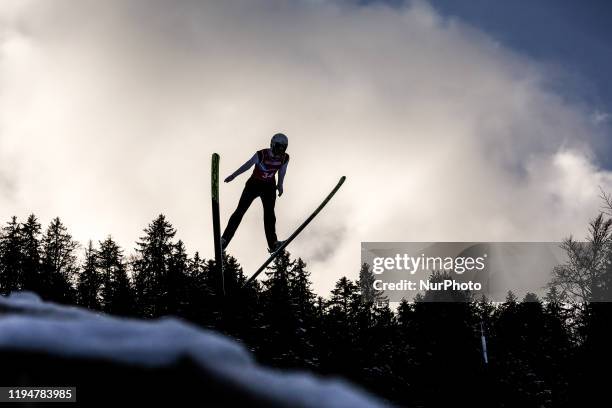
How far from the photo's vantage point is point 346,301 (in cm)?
4741

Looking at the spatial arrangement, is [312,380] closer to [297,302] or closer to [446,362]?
[297,302]

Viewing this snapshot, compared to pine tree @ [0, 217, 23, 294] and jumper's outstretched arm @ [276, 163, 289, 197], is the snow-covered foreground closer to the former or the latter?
jumper's outstretched arm @ [276, 163, 289, 197]

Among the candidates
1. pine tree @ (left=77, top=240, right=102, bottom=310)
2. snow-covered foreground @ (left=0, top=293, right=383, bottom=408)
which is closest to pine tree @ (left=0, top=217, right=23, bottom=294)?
pine tree @ (left=77, top=240, right=102, bottom=310)

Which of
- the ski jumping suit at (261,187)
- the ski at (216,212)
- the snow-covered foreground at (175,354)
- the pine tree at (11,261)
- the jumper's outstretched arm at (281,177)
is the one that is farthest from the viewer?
the pine tree at (11,261)

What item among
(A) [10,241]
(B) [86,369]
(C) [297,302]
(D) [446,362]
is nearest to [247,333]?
(C) [297,302]

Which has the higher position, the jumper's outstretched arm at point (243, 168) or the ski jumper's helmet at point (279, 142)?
the ski jumper's helmet at point (279, 142)

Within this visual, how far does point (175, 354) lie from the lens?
3.25ft

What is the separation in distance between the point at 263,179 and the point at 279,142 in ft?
2.15

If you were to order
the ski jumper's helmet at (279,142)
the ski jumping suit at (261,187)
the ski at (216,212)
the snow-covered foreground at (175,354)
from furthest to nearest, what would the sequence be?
the ski jumping suit at (261,187)
the ski at (216,212)
the ski jumper's helmet at (279,142)
the snow-covered foreground at (175,354)

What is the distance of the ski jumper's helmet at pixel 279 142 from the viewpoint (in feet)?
24.6

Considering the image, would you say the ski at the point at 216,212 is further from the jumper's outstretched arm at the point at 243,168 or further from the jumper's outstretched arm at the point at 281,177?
the jumper's outstretched arm at the point at 281,177

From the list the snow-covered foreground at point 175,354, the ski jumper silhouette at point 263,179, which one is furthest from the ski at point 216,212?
the snow-covered foreground at point 175,354

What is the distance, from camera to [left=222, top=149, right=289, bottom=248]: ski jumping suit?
7711mm

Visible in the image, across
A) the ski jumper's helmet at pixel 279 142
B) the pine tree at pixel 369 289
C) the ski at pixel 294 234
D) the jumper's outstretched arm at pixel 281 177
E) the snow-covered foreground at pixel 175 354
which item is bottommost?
the snow-covered foreground at pixel 175 354
